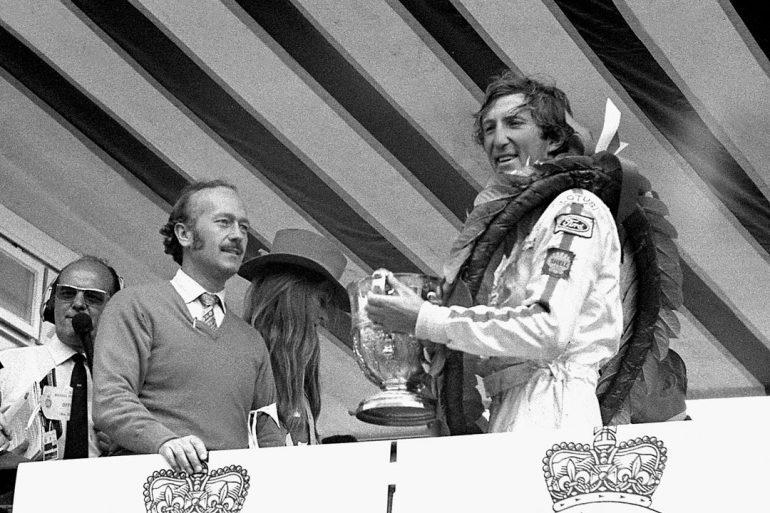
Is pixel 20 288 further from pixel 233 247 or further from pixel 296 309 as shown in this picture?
pixel 233 247

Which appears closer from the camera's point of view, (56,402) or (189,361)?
(189,361)

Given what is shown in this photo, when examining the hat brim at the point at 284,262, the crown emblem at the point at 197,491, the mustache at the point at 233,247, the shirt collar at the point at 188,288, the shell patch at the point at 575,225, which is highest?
the hat brim at the point at 284,262

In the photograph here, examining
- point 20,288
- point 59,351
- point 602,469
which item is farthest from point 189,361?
point 20,288

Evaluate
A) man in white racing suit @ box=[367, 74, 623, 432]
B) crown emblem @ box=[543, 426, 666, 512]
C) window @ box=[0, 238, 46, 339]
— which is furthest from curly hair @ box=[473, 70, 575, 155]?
window @ box=[0, 238, 46, 339]

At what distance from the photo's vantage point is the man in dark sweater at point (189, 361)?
12.4ft

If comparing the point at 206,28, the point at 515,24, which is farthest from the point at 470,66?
the point at 206,28

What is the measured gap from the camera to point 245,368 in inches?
165

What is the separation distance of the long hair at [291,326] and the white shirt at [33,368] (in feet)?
1.98

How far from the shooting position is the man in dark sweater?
3781 millimetres

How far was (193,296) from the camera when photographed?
4.25 meters

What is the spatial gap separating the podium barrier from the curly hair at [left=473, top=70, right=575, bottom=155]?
1.03m

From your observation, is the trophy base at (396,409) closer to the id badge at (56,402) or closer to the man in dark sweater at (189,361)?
the man in dark sweater at (189,361)

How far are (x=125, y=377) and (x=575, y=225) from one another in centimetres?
128

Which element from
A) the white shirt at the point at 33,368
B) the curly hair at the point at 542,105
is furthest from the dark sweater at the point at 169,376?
the curly hair at the point at 542,105
